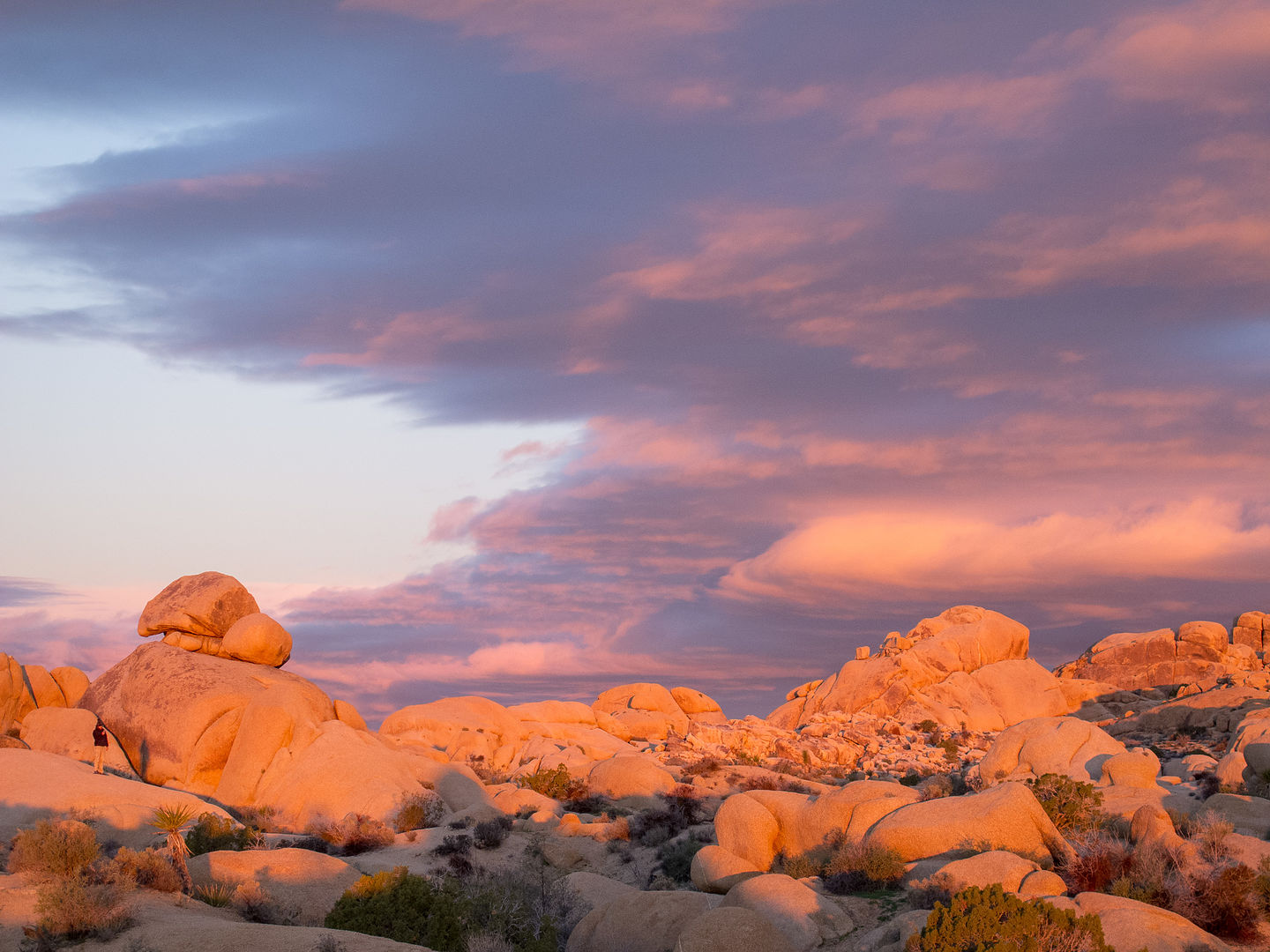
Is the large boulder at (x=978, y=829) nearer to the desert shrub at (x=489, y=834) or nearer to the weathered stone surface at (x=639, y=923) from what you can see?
the weathered stone surface at (x=639, y=923)

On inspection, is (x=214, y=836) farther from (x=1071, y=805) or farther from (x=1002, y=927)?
(x=1071, y=805)

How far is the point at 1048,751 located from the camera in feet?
123

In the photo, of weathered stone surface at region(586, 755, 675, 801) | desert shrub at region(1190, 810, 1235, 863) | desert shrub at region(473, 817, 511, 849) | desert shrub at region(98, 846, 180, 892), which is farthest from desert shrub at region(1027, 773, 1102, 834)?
desert shrub at region(98, 846, 180, 892)

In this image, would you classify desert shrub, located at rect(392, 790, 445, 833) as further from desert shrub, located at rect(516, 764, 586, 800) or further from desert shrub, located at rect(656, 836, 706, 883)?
desert shrub, located at rect(656, 836, 706, 883)

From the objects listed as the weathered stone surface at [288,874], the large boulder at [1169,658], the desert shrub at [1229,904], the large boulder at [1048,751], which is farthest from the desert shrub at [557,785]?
the large boulder at [1169,658]

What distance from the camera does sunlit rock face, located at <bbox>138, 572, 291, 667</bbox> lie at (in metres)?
48.5

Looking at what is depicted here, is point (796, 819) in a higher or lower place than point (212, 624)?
lower

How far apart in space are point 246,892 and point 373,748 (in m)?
19.2

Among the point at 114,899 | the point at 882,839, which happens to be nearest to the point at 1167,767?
the point at 882,839

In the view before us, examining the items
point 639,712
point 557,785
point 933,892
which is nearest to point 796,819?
point 933,892

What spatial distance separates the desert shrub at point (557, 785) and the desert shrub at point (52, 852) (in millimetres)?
22621

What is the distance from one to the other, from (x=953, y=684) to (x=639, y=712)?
1040 inches

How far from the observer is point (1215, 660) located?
88.1 meters

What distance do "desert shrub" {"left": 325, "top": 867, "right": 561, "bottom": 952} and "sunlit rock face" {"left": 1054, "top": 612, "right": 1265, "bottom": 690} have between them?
79.5 metres
